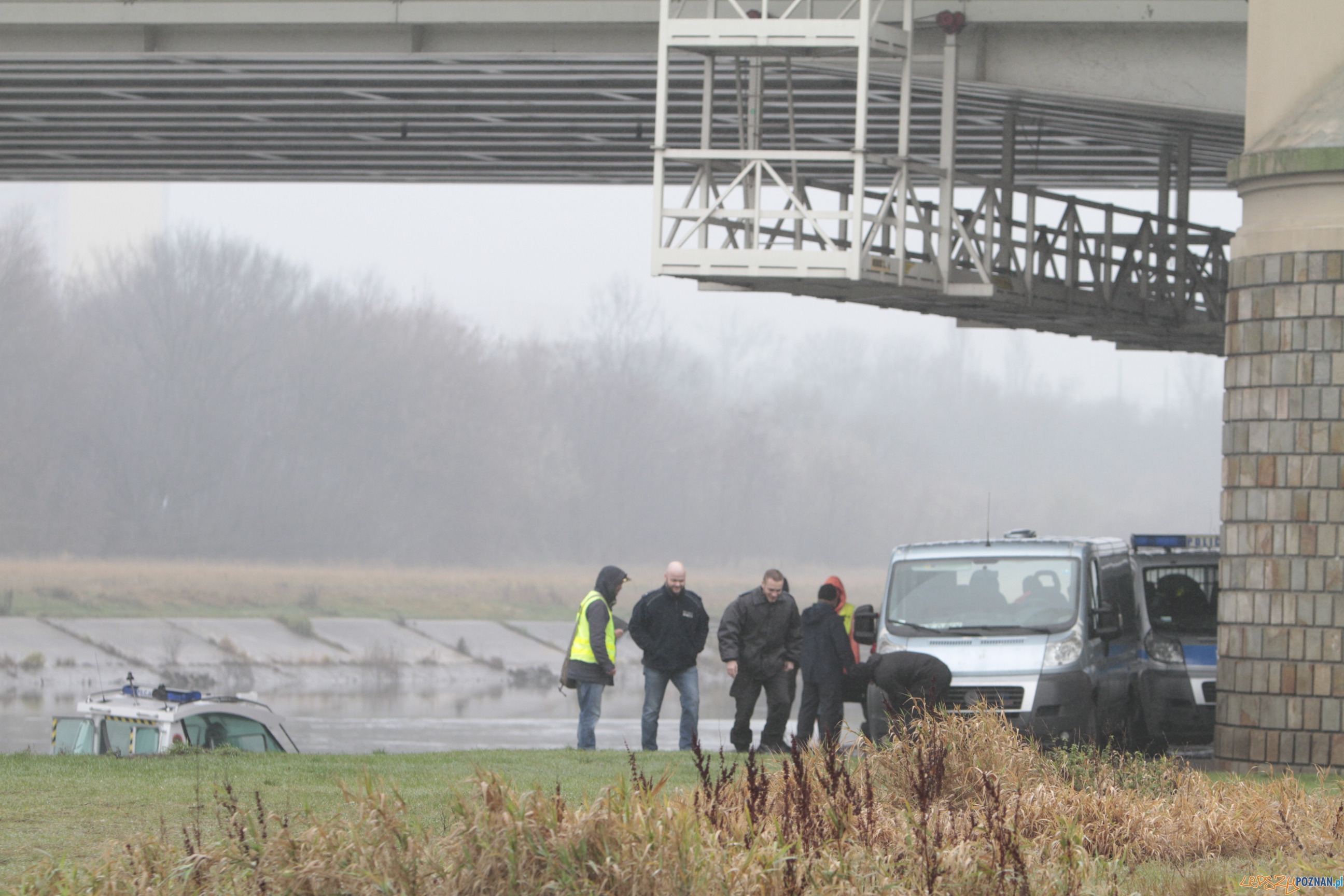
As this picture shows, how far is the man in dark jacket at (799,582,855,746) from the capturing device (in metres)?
15.2

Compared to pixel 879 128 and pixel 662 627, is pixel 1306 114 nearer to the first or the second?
pixel 662 627

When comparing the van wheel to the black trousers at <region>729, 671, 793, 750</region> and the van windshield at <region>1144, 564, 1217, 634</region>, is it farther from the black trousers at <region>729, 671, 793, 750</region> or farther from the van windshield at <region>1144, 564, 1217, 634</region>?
the van windshield at <region>1144, 564, 1217, 634</region>

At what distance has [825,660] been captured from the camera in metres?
15.3

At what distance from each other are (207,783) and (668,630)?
535 centimetres

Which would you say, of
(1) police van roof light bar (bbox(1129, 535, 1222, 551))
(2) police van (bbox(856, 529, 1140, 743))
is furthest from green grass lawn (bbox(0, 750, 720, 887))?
(1) police van roof light bar (bbox(1129, 535, 1222, 551))

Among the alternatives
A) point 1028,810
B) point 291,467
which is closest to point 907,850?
point 1028,810

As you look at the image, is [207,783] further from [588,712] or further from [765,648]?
[765,648]

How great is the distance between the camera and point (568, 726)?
120 ft

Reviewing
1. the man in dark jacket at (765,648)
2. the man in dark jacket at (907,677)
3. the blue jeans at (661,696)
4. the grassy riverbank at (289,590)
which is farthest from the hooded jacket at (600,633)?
the grassy riverbank at (289,590)

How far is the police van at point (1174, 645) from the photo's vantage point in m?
16.7

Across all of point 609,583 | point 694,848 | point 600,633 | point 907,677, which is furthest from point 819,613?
point 694,848

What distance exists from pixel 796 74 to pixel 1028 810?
14.6 meters

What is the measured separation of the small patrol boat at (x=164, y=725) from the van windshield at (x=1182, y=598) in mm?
8320

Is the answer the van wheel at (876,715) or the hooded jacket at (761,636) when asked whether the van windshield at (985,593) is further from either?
the hooded jacket at (761,636)
